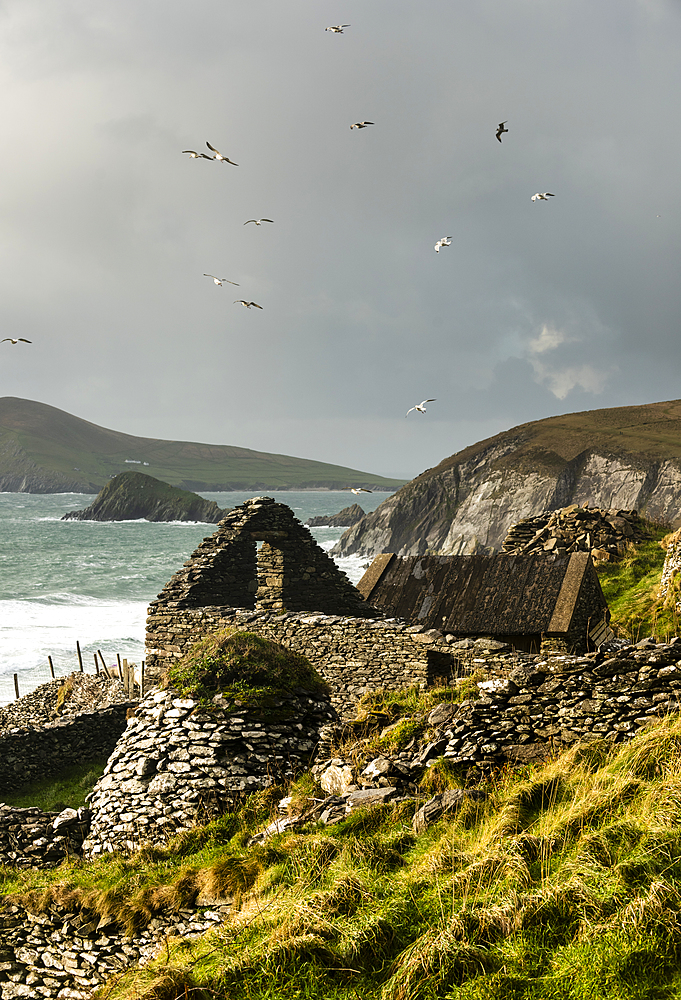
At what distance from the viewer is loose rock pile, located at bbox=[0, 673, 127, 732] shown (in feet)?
73.1

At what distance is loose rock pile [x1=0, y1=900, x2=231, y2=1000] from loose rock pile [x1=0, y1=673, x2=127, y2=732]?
583 inches

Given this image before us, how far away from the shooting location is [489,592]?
58.4 feet

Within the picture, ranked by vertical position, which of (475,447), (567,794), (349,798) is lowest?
(349,798)

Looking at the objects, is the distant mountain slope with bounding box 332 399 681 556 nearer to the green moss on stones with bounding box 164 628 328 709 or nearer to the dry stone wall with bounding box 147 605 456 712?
the dry stone wall with bounding box 147 605 456 712

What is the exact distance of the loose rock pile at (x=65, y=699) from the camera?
73.1 ft

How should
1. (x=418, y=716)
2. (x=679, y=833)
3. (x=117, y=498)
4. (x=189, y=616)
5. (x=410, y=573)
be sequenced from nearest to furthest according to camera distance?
(x=679, y=833), (x=418, y=716), (x=189, y=616), (x=410, y=573), (x=117, y=498)

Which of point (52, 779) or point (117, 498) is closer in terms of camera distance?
point (52, 779)

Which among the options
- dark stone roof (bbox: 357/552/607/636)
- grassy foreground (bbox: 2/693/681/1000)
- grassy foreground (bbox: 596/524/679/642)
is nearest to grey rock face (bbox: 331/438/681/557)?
grassy foreground (bbox: 596/524/679/642)

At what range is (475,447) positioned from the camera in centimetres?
8400

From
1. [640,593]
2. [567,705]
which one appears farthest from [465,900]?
[640,593]

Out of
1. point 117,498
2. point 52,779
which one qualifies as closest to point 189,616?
point 52,779

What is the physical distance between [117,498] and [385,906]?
7716 inches

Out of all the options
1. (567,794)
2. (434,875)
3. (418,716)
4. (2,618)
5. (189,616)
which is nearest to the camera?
(434,875)

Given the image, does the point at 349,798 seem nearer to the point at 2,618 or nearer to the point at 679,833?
the point at 679,833
